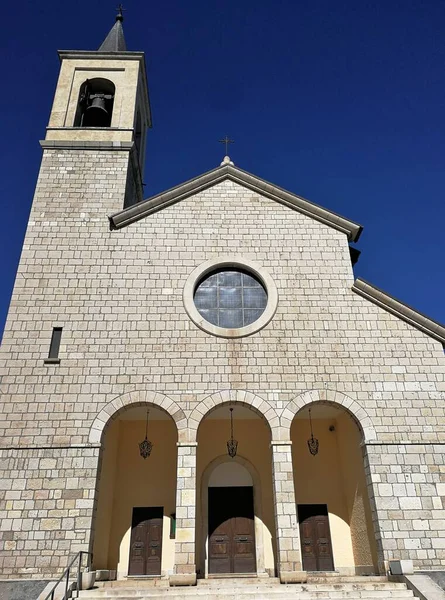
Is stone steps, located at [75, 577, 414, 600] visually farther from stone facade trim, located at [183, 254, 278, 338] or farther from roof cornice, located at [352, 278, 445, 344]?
roof cornice, located at [352, 278, 445, 344]

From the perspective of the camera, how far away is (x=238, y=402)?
9.69 meters

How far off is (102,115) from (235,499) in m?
11.7

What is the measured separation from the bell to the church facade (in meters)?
1.88

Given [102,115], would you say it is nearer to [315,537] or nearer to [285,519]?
[285,519]

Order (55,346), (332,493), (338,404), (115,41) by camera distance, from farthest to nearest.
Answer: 1. (115,41)
2. (332,493)
3. (55,346)
4. (338,404)

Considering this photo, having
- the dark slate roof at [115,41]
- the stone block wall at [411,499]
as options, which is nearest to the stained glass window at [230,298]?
the stone block wall at [411,499]

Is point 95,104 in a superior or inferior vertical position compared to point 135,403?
superior

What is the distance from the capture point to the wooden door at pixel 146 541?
10562 mm

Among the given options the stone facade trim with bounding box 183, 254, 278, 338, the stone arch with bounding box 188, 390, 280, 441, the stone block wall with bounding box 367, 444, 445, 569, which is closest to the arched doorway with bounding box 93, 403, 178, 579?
the stone arch with bounding box 188, 390, 280, 441

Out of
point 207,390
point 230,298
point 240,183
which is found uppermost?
point 240,183

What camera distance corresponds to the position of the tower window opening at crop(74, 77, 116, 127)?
14473 millimetres

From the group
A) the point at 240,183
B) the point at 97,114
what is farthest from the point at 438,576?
the point at 97,114

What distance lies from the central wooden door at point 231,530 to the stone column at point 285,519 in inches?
90.7

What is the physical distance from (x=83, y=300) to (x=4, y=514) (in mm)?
4462
